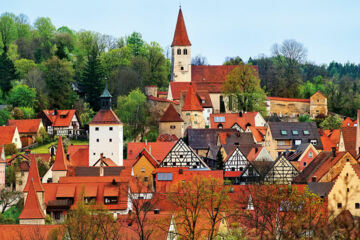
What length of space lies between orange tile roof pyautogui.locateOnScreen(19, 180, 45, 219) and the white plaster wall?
13.9 m

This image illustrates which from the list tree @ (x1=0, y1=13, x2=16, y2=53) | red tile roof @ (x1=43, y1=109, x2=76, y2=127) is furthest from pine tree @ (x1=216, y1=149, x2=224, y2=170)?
tree @ (x1=0, y1=13, x2=16, y2=53)

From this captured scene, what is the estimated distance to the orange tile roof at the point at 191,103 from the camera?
77.6 meters

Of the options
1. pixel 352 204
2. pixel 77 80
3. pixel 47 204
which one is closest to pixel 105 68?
pixel 77 80

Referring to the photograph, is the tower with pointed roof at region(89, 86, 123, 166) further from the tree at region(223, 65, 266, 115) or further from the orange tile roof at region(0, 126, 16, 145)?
the tree at region(223, 65, 266, 115)

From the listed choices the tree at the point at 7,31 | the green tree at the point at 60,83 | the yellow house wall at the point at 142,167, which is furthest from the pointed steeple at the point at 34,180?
the tree at the point at 7,31

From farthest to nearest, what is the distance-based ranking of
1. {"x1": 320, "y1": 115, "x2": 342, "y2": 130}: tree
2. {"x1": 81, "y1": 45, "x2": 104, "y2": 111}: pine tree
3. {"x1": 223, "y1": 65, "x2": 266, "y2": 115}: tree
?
{"x1": 81, "y1": 45, "x2": 104, "y2": 111}: pine tree, {"x1": 223, "y1": 65, "x2": 266, "y2": 115}: tree, {"x1": 320, "y1": 115, "x2": 342, "y2": 130}: tree

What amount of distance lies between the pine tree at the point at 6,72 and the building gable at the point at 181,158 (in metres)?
32.1

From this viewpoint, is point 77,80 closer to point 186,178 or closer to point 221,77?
point 221,77

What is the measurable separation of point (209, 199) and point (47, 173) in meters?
18.8

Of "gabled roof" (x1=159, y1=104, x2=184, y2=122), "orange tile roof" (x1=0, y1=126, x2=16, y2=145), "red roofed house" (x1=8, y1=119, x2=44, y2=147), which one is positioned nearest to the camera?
"orange tile roof" (x1=0, y1=126, x2=16, y2=145)

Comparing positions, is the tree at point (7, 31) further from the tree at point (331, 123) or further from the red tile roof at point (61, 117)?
the tree at point (331, 123)

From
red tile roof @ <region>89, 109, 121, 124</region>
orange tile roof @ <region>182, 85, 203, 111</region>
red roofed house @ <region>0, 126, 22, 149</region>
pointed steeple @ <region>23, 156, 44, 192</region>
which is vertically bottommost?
pointed steeple @ <region>23, 156, 44, 192</region>

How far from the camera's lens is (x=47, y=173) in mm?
Answer: 59938

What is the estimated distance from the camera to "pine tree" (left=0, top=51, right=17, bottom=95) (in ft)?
290
